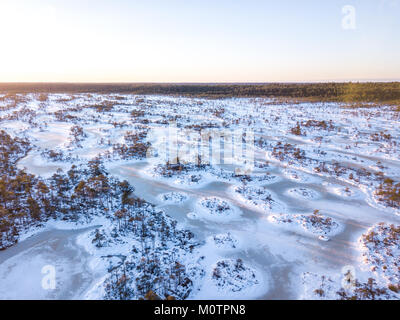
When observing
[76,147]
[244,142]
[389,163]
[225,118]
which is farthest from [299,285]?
[225,118]

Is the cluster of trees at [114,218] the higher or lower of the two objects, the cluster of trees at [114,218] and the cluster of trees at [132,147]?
the lower

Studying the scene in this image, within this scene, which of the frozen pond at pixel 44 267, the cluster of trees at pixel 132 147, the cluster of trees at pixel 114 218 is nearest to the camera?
the frozen pond at pixel 44 267

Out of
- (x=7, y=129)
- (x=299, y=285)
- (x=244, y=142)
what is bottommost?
(x=299, y=285)

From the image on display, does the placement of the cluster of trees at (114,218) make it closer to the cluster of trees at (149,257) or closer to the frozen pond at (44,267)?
the cluster of trees at (149,257)

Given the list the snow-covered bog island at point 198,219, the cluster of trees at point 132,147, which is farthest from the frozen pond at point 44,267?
the cluster of trees at point 132,147

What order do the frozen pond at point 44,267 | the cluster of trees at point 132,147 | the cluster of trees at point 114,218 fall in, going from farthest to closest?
the cluster of trees at point 132,147, the cluster of trees at point 114,218, the frozen pond at point 44,267

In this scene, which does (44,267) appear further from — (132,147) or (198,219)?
(132,147)

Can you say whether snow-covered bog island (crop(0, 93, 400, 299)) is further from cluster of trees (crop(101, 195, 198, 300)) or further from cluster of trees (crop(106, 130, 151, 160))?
cluster of trees (crop(106, 130, 151, 160))

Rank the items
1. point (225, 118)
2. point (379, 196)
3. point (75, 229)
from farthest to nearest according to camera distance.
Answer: point (225, 118) < point (379, 196) < point (75, 229)
